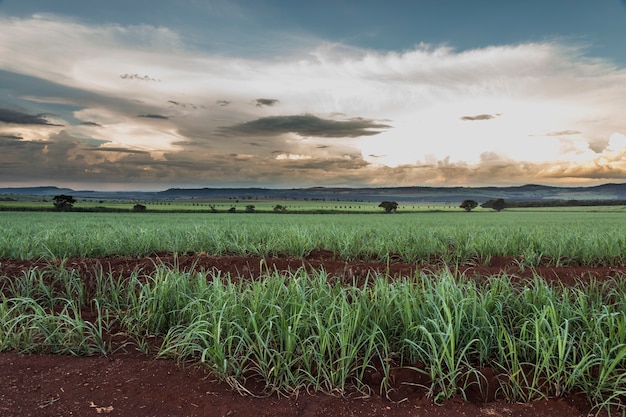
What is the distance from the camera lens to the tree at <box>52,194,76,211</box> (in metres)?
53.7

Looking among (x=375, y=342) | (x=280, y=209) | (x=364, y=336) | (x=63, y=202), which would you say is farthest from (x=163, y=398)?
(x=280, y=209)

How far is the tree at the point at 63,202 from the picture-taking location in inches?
2115

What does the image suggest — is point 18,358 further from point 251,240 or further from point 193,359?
point 251,240

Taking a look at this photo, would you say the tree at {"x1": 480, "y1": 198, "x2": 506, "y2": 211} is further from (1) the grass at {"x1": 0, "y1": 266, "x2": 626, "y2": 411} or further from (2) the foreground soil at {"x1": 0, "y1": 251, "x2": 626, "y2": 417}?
(2) the foreground soil at {"x1": 0, "y1": 251, "x2": 626, "y2": 417}

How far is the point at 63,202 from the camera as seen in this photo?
179ft

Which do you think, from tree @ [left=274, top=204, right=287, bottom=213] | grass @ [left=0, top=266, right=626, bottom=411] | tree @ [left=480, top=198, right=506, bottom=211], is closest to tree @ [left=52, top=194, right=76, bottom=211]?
tree @ [left=274, top=204, right=287, bottom=213]

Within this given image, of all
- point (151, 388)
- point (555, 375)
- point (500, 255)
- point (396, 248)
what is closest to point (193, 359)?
point (151, 388)

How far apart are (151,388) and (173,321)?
4.55 ft

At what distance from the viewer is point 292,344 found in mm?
3443

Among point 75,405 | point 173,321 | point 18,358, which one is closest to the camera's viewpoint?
point 75,405

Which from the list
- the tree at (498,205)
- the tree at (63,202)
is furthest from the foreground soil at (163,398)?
the tree at (498,205)

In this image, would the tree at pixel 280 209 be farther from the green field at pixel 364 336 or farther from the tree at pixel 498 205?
the green field at pixel 364 336

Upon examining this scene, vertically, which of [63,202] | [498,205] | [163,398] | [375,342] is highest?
[63,202]

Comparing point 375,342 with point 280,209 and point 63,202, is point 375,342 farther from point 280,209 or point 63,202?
point 280,209
